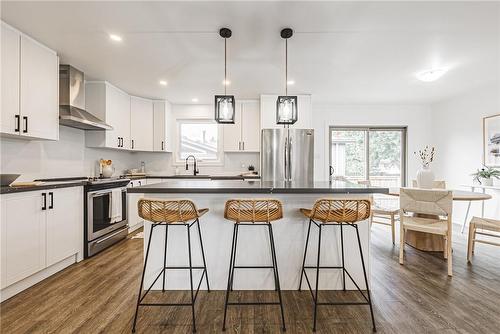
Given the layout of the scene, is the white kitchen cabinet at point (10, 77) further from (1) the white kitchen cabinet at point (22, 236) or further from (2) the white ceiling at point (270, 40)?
(1) the white kitchen cabinet at point (22, 236)

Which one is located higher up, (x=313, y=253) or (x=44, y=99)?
(x=44, y=99)

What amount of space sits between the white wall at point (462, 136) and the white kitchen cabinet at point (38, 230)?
603 cm

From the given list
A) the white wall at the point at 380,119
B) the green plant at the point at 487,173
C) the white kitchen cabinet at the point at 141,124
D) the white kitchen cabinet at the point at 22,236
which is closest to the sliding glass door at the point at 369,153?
the white wall at the point at 380,119

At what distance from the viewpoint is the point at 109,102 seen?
3.75m

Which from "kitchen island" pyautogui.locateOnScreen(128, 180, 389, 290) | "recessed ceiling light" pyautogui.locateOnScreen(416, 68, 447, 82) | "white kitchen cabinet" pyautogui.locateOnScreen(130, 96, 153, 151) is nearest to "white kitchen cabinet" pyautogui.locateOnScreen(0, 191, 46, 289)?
"kitchen island" pyautogui.locateOnScreen(128, 180, 389, 290)

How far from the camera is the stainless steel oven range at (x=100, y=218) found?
2841 millimetres

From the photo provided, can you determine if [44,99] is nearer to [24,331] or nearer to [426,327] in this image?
[24,331]

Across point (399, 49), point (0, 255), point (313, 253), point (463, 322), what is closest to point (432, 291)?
point (463, 322)

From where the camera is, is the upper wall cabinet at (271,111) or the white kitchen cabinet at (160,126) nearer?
the upper wall cabinet at (271,111)

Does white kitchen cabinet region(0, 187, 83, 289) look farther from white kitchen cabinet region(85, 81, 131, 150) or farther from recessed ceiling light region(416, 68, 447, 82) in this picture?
recessed ceiling light region(416, 68, 447, 82)

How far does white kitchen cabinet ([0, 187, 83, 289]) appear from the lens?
1.96 meters

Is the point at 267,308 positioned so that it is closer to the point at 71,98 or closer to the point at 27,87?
the point at 27,87

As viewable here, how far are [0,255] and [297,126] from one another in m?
4.14

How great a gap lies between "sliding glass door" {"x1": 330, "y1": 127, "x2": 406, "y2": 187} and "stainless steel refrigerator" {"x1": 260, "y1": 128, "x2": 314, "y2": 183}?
4.98 ft
